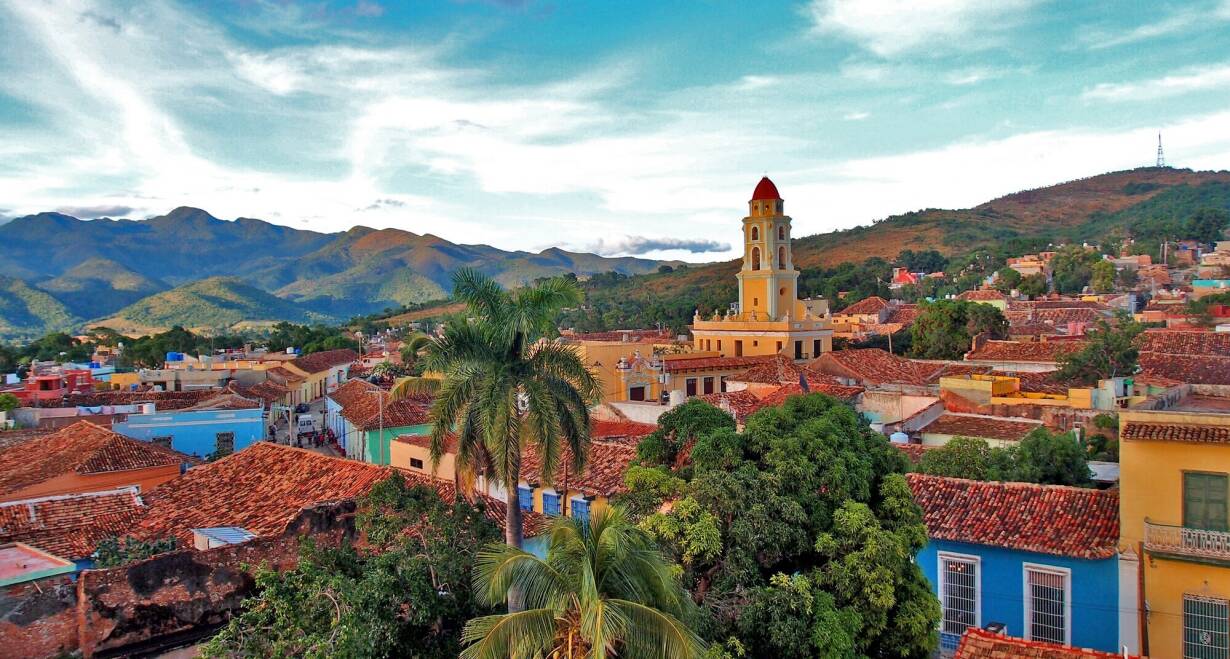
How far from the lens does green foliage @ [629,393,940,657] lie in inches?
341

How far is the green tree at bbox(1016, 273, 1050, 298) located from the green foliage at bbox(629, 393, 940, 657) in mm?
65800

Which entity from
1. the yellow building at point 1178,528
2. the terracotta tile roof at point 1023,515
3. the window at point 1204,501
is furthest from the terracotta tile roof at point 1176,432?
the terracotta tile roof at point 1023,515

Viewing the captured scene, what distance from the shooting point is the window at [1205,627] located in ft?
37.0

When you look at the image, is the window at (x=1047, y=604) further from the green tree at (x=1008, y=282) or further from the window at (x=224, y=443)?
the green tree at (x=1008, y=282)

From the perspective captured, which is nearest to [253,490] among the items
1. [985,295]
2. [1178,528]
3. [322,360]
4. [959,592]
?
[959,592]

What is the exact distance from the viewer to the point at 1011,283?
238 ft

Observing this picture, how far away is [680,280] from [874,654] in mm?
110550

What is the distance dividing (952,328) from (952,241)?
286 feet

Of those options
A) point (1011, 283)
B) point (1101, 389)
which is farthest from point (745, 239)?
point (1011, 283)

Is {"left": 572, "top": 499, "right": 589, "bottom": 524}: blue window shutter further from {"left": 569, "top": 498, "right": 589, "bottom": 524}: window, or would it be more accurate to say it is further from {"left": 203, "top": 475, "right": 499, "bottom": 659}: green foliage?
{"left": 203, "top": 475, "right": 499, "bottom": 659}: green foliage

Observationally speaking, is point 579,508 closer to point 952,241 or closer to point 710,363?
point 710,363

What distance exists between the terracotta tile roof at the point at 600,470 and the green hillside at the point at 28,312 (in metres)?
137

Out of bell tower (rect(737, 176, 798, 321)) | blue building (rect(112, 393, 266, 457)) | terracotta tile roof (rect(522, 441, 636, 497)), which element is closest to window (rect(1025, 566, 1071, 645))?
terracotta tile roof (rect(522, 441, 636, 497))

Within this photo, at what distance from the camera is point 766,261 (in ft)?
140
